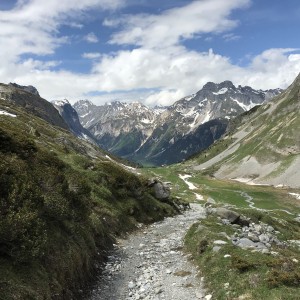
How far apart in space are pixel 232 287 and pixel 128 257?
11687 mm

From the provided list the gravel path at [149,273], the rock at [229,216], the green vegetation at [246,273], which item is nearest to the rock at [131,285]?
the gravel path at [149,273]

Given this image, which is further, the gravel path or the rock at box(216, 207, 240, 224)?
the rock at box(216, 207, 240, 224)

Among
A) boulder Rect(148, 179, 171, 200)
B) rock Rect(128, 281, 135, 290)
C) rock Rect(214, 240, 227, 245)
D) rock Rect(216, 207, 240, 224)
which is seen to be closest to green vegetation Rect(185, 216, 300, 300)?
rock Rect(214, 240, 227, 245)

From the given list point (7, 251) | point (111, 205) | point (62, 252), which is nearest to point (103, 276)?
point (62, 252)

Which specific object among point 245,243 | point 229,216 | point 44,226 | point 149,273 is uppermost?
point 44,226

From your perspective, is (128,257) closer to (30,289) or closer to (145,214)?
(30,289)

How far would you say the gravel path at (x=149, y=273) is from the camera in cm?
2166

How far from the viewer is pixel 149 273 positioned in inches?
1011

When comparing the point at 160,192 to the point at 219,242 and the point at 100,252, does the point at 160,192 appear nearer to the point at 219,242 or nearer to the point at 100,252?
the point at 100,252

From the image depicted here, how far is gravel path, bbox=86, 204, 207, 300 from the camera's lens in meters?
21.7

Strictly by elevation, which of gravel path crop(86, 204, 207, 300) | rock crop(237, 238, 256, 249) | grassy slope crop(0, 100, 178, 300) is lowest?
gravel path crop(86, 204, 207, 300)

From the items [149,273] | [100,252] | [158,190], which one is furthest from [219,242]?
[158,190]

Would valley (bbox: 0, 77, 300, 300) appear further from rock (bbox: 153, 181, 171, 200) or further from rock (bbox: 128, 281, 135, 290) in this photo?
rock (bbox: 153, 181, 171, 200)

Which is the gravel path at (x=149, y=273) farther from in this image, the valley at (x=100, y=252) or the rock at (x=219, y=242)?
the rock at (x=219, y=242)
